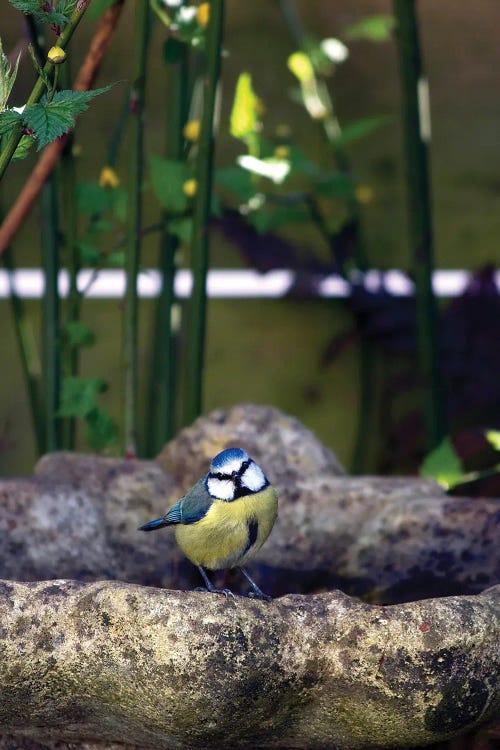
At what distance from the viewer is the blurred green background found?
269cm

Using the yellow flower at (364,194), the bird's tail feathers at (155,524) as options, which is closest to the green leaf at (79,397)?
the bird's tail feathers at (155,524)

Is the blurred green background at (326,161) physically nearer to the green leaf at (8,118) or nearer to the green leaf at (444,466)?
the green leaf at (444,466)

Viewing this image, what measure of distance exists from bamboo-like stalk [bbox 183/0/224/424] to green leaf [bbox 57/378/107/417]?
0.52 ft

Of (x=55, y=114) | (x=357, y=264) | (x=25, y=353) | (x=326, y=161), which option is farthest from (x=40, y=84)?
(x=326, y=161)

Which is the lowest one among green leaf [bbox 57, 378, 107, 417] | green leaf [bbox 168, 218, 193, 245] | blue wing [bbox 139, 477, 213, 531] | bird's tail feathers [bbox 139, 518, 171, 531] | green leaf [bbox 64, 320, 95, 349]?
bird's tail feathers [bbox 139, 518, 171, 531]

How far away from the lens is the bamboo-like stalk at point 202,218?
1764 millimetres

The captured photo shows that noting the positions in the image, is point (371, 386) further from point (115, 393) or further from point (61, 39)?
point (61, 39)

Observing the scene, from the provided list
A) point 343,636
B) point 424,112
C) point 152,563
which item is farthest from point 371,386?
point 343,636

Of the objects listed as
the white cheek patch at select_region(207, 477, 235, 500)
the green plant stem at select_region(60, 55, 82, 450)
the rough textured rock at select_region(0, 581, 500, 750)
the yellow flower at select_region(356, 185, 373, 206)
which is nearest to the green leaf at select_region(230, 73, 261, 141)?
the green plant stem at select_region(60, 55, 82, 450)

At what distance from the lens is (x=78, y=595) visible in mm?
1096

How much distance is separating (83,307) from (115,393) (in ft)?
0.75

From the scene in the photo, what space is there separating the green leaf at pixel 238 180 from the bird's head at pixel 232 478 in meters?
0.69

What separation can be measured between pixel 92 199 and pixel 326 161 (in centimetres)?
94

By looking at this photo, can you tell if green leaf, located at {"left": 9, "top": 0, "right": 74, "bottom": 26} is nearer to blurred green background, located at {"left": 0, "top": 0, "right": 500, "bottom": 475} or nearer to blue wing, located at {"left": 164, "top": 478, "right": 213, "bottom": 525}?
blue wing, located at {"left": 164, "top": 478, "right": 213, "bottom": 525}
